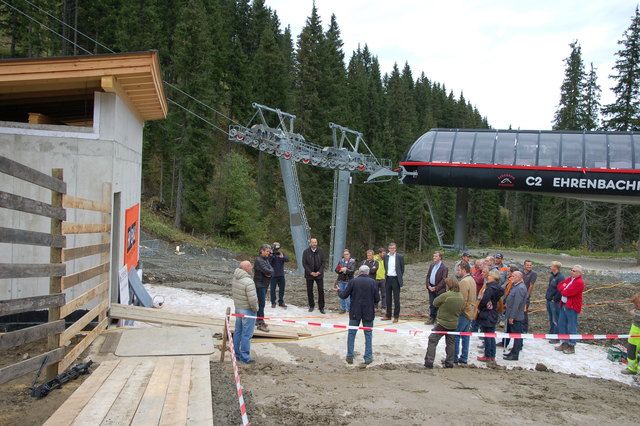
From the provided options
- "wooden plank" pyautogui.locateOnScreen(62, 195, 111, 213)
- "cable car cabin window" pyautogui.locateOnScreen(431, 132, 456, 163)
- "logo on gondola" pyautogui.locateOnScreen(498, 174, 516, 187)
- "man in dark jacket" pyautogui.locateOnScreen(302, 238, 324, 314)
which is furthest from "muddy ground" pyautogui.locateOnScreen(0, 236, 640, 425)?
"cable car cabin window" pyautogui.locateOnScreen(431, 132, 456, 163)

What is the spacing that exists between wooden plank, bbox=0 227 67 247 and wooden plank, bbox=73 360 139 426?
1.53 meters

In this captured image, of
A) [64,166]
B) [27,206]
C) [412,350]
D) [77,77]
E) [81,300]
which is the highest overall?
[77,77]

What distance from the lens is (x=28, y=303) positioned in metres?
4.29

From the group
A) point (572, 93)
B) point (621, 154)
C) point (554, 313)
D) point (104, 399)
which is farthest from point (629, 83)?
point (104, 399)

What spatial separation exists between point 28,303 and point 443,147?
20136mm

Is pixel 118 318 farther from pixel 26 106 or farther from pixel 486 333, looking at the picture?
pixel 486 333

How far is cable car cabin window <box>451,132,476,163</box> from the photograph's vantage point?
2186 cm

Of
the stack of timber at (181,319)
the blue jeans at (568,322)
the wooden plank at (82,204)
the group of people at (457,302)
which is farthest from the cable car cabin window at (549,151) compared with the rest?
the wooden plank at (82,204)

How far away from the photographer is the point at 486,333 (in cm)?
887

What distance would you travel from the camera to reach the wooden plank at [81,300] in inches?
210

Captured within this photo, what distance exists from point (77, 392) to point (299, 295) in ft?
34.1

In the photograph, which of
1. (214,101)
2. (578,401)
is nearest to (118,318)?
(578,401)

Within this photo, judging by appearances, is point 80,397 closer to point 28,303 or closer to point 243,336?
point 28,303

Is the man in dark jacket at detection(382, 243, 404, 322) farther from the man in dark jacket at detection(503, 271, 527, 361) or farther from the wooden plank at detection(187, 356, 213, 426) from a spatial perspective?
the wooden plank at detection(187, 356, 213, 426)
